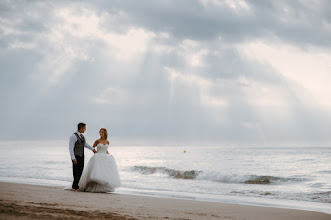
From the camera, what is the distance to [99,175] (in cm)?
1053

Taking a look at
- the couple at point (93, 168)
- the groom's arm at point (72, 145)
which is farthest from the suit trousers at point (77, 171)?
the groom's arm at point (72, 145)

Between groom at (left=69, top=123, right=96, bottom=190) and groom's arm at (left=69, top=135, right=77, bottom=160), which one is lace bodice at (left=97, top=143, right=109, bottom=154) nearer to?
groom at (left=69, top=123, right=96, bottom=190)

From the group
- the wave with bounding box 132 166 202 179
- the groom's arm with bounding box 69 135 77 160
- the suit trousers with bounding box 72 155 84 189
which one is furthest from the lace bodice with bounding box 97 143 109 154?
the wave with bounding box 132 166 202 179

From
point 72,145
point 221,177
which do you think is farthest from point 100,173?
point 221,177

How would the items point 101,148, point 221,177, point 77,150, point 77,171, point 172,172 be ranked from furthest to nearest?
1. point 172,172
2. point 221,177
3. point 101,148
4. point 77,171
5. point 77,150

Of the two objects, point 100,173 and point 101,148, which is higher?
point 101,148

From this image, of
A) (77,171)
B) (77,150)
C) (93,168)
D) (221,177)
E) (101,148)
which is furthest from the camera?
(221,177)

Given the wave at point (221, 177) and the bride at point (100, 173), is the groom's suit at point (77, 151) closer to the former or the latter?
the bride at point (100, 173)

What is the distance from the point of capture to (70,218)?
451cm

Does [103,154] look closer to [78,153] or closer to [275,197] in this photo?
[78,153]

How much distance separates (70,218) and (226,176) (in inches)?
683

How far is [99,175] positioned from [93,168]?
28cm

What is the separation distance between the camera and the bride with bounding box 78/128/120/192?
34.5 feet

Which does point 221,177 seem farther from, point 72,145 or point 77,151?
point 72,145
